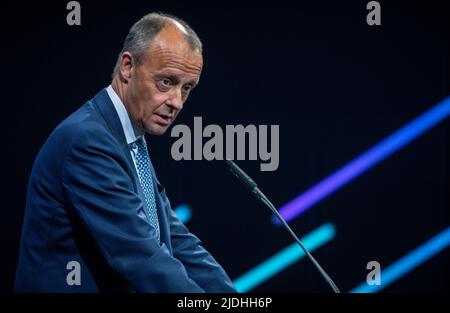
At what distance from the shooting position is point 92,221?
4.34 ft

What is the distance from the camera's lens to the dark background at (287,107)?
8.79 feet

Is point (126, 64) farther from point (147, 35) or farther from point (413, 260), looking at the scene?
point (413, 260)

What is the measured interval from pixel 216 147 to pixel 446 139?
3.83 ft

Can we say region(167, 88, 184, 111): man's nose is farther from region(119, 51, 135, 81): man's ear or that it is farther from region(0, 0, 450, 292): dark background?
region(0, 0, 450, 292): dark background

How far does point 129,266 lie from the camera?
4.28 feet

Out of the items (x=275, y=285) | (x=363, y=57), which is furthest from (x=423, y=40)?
(x=275, y=285)

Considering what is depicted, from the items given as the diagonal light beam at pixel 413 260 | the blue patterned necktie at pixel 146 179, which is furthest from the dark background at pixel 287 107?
the blue patterned necktie at pixel 146 179

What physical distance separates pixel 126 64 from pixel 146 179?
31cm

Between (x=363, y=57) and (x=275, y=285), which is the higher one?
(x=363, y=57)

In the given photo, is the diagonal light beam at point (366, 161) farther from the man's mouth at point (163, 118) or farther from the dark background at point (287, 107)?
the man's mouth at point (163, 118)

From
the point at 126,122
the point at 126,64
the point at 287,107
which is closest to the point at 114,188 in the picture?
the point at 126,122
